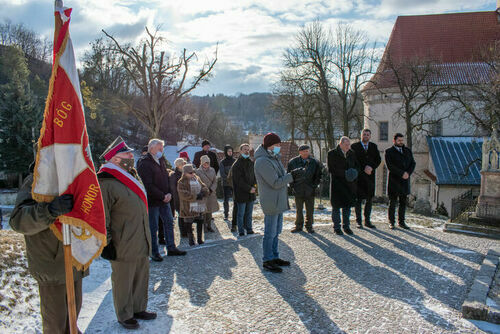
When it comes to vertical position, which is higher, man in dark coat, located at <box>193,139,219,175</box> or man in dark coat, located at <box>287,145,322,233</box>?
man in dark coat, located at <box>193,139,219,175</box>

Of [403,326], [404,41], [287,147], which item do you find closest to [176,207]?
[403,326]

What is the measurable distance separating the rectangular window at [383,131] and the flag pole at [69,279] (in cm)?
3105

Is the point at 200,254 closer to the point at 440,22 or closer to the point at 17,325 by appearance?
the point at 17,325

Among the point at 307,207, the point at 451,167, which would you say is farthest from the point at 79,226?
the point at 451,167

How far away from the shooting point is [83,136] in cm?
346

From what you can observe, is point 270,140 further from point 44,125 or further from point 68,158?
point 44,125

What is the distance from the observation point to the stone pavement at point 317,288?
4281 mm

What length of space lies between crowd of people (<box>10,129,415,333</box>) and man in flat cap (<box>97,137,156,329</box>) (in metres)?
0.01

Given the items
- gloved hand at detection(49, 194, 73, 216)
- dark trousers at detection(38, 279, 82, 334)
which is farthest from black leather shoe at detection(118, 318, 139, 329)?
gloved hand at detection(49, 194, 73, 216)

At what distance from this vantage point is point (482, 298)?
15.5 ft

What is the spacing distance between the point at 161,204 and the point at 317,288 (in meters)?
2.95

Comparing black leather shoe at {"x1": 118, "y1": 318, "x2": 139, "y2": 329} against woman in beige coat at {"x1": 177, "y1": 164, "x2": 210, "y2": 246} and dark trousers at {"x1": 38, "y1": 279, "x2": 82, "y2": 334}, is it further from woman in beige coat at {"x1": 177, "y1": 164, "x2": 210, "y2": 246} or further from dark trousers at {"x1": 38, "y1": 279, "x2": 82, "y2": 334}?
woman in beige coat at {"x1": 177, "y1": 164, "x2": 210, "y2": 246}

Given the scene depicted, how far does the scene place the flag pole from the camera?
3.19 m

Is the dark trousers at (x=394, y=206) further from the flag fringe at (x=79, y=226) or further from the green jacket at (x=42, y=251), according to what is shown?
the green jacket at (x=42, y=251)
